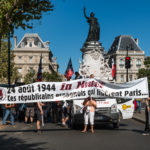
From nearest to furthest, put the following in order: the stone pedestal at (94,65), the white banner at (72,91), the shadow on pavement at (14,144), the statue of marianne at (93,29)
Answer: the shadow on pavement at (14,144) < the white banner at (72,91) < the stone pedestal at (94,65) < the statue of marianne at (93,29)

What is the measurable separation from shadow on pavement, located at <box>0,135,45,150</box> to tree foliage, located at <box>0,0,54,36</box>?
3525mm

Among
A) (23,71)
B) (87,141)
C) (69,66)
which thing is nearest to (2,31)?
(87,141)

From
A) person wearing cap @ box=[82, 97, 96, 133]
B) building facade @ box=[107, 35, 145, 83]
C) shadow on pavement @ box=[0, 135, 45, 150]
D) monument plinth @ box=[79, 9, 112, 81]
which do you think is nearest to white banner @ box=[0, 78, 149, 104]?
person wearing cap @ box=[82, 97, 96, 133]

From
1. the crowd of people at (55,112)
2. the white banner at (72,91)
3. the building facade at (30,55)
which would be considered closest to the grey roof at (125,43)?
the building facade at (30,55)

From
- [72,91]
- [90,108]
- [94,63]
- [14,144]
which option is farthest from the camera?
[94,63]

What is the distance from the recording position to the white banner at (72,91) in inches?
496

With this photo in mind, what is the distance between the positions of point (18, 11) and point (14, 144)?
4.60 meters

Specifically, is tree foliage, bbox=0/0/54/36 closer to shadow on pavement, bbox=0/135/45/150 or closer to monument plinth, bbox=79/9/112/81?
shadow on pavement, bbox=0/135/45/150

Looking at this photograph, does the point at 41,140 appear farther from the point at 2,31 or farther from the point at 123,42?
the point at 123,42

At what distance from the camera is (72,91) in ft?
41.6

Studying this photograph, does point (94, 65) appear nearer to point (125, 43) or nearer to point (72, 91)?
point (72, 91)

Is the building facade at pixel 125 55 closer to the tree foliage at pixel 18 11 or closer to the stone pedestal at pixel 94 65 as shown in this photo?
the stone pedestal at pixel 94 65

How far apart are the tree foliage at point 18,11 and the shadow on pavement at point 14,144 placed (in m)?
3.53

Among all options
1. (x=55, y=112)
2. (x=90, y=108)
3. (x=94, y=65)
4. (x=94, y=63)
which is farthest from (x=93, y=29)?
(x=90, y=108)
